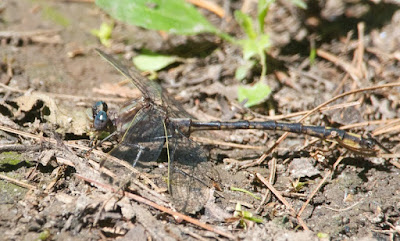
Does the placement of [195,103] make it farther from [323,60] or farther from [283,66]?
[323,60]

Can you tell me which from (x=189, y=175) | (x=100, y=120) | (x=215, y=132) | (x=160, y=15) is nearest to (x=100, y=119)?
(x=100, y=120)

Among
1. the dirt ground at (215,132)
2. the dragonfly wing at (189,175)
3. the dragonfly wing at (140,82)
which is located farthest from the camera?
the dragonfly wing at (140,82)

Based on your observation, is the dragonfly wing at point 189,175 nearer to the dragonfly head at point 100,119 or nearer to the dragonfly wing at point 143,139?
the dragonfly wing at point 143,139

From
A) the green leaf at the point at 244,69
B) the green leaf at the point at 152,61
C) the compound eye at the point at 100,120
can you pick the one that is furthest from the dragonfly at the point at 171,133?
the green leaf at the point at 244,69

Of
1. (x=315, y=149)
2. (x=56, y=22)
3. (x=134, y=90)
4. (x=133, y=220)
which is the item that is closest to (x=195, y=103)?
(x=134, y=90)

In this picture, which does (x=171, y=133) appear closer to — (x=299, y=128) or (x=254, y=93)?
(x=254, y=93)
